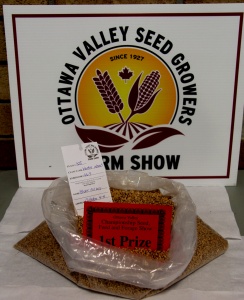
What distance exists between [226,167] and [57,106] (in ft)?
1.36

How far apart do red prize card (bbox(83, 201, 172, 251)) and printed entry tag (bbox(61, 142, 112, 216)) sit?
8 centimetres

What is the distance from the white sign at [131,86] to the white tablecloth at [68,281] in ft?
0.45

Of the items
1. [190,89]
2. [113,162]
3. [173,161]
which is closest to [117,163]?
[113,162]

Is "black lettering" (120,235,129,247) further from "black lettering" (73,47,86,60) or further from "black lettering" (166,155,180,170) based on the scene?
"black lettering" (73,47,86,60)

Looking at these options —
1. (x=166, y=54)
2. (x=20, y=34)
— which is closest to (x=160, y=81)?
(x=166, y=54)

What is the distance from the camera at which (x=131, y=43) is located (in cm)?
83

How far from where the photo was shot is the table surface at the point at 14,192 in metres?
0.85

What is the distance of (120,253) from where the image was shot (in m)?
0.66

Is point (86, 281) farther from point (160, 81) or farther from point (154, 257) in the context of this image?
point (160, 81)

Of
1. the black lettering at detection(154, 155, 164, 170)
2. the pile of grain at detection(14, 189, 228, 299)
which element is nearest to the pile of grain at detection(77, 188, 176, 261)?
the pile of grain at detection(14, 189, 228, 299)

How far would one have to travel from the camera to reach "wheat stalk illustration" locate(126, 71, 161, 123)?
2.82ft

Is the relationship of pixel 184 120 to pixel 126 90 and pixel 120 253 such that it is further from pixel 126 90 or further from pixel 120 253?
pixel 120 253

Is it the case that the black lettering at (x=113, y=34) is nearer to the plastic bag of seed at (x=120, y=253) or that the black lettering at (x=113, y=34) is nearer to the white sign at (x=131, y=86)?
the white sign at (x=131, y=86)

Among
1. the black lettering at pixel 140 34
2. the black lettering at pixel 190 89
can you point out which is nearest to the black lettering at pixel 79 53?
the black lettering at pixel 140 34
